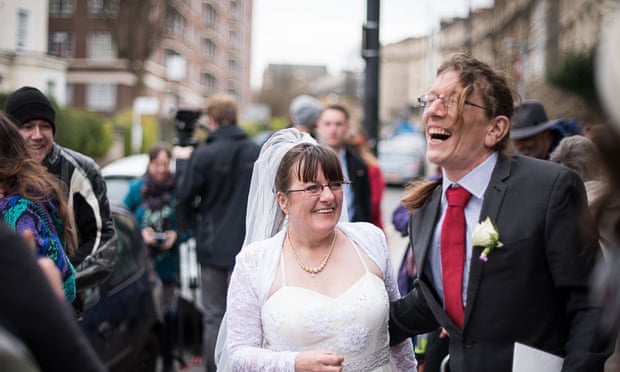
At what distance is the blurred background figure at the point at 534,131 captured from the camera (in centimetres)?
531

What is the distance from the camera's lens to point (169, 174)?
27.2ft

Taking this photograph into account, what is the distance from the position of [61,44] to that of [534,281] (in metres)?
68.8

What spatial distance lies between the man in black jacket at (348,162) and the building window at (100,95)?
202 feet

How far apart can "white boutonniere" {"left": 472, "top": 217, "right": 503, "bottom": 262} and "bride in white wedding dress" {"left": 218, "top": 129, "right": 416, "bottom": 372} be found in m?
0.54

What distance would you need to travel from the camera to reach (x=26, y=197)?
3.27 meters

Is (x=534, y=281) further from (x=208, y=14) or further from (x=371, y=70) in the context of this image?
(x=208, y=14)

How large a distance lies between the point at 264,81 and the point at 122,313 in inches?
5577

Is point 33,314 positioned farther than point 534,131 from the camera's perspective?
No

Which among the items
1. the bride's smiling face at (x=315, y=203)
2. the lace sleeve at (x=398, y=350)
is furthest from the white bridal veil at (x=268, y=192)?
the lace sleeve at (x=398, y=350)

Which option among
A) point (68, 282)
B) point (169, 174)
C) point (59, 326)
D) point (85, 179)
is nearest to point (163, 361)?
point (169, 174)

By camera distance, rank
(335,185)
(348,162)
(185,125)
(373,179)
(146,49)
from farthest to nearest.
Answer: (146,49) < (185,125) < (373,179) < (348,162) < (335,185)

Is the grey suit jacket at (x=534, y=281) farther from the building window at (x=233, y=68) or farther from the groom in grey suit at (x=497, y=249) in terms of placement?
the building window at (x=233, y=68)

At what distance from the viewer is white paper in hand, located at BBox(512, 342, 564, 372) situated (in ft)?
9.41

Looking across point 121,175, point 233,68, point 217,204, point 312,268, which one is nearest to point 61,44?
point 233,68
